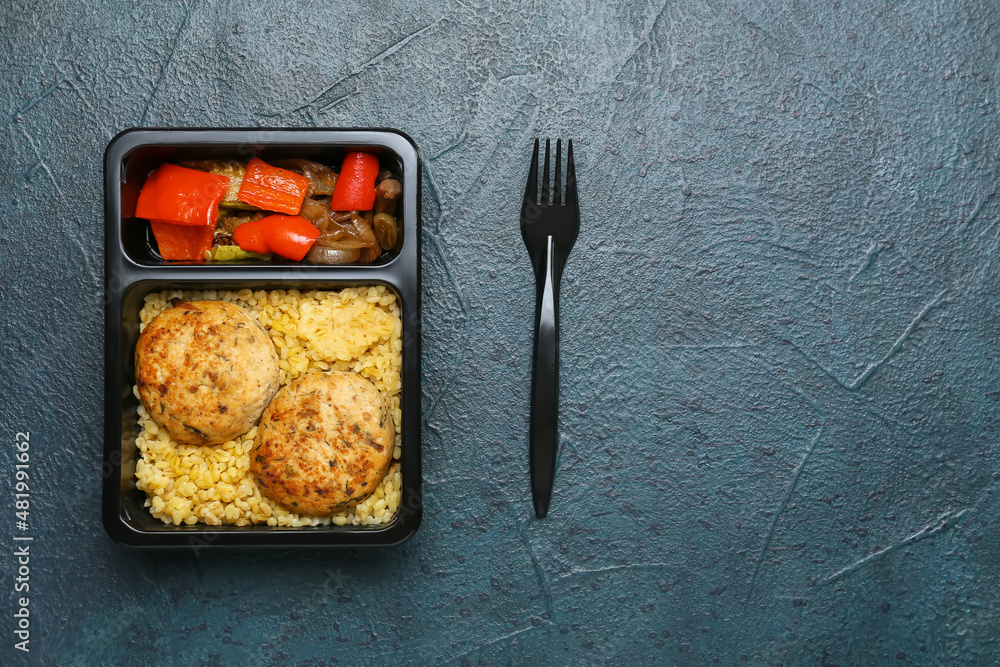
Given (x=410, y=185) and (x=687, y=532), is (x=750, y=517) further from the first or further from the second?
(x=410, y=185)

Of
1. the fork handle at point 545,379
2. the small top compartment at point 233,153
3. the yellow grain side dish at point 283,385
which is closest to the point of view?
the small top compartment at point 233,153

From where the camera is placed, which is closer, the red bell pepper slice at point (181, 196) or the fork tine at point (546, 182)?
the red bell pepper slice at point (181, 196)

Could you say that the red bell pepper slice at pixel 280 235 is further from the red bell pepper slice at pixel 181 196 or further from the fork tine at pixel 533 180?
the fork tine at pixel 533 180

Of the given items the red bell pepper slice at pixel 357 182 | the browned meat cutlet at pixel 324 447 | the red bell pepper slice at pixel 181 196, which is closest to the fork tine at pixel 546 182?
the red bell pepper slice at pixel 357 182

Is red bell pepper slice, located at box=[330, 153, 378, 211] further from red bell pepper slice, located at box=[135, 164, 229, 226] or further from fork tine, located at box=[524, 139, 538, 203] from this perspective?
fork tine, located at box=[524, 139, 538, 203]

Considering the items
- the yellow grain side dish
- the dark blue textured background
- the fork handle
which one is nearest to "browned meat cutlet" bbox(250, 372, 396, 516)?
the yellow grain side dish

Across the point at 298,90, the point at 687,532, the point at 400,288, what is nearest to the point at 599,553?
the point at 687,532

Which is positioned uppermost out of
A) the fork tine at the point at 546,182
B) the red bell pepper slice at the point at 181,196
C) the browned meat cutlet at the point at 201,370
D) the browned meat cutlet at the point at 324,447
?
the fork tine at the point at 546,182
